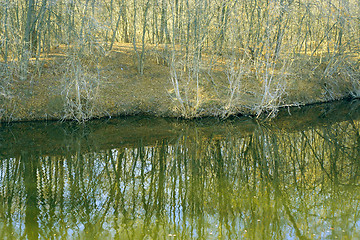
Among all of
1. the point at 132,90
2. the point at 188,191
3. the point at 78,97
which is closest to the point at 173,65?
the point at 132,90

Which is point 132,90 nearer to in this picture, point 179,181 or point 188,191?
point 179,181

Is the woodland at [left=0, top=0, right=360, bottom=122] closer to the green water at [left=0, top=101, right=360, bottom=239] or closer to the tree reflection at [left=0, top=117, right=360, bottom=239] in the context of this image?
the green water at [left=0, top=101, right=360, bottom=239]

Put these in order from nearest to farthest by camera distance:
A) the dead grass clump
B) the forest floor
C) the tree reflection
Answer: the tree reflection < the dead grass clump < the forest floor

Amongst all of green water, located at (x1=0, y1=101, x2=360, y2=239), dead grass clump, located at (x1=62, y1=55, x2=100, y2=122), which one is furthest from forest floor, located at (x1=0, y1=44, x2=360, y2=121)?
green water, located at (x1=0, y1=101, x2=360, y2=239)

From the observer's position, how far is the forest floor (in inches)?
717

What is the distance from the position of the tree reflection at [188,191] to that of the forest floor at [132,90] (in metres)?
4.28

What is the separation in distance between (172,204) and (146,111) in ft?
36.5

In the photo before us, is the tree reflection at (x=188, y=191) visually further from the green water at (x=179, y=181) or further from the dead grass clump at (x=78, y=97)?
the dead grass clump at (x=78, y=97)

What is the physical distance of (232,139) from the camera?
15.6 m

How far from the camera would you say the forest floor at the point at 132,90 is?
717 inches

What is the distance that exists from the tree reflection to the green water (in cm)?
3

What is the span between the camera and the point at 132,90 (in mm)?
20922

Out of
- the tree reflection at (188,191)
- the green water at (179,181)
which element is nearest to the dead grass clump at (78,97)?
the green water at (179,181)

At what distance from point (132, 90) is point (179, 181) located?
438 inches
